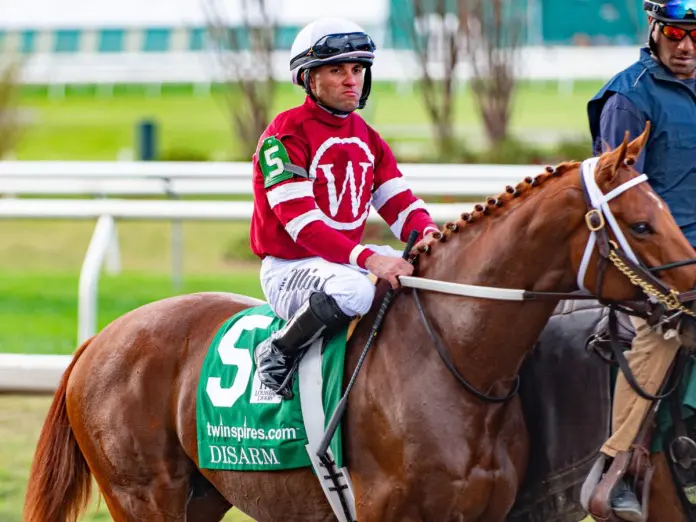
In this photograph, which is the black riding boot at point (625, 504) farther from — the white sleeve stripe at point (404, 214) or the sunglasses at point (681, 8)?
the sunglasses at point (681, 8)

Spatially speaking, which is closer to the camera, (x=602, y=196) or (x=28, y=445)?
(x=602, y=196)

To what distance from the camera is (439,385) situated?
4055 mm

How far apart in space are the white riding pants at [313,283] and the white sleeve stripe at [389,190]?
0.82 feet

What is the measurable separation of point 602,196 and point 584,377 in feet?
2.61

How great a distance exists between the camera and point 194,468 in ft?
15.4

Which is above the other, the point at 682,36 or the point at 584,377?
the point at 682,36

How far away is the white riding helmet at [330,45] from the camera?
4.23 m

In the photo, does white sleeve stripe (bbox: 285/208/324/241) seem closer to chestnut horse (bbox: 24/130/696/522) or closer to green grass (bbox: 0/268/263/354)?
chestnut horse (bbox: 24/130/696/522)

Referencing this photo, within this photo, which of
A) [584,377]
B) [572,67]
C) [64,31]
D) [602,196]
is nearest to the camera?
[602,196]

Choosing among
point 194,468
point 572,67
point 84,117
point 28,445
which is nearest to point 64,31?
point 84,117

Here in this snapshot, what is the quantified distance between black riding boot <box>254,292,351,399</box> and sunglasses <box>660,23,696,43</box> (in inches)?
51.8

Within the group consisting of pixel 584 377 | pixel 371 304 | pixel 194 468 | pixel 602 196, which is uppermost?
pixel 602 196

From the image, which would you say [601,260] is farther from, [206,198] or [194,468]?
[206,198]

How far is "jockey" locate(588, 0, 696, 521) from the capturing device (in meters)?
4.07
